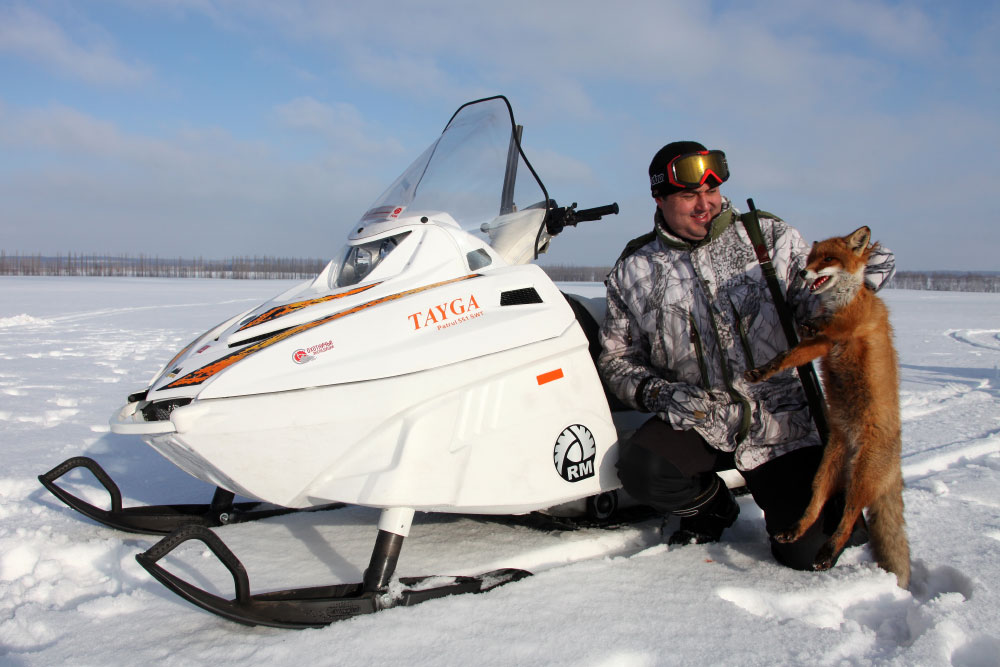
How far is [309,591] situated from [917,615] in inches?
71.0

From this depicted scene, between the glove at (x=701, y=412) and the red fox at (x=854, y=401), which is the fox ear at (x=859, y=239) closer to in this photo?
the red fox at (x=854, y=401)

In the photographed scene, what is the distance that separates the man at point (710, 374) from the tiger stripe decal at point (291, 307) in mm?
1042

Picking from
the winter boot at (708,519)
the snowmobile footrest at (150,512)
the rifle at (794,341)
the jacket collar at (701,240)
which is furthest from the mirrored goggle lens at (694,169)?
the snowmobile footrest at (150,512)

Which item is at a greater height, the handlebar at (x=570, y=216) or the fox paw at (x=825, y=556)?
the handlebar at (x=570, y=216)

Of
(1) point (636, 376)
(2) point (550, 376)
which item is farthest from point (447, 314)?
(1) point (636, 376)

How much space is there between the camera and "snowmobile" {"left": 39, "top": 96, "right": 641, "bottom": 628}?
Result: 1.95 m

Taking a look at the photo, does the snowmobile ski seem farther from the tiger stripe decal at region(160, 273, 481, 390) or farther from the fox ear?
the fox ear

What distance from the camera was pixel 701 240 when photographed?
2.62 meters

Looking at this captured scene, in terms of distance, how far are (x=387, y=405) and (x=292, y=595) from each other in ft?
2.10

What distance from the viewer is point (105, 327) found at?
36.5 ft

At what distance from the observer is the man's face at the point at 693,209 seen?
258 centimetres

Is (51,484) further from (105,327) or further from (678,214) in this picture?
(105,327)

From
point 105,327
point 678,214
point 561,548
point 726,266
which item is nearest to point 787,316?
point 726,266

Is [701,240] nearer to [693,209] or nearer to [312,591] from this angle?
[693,209]
